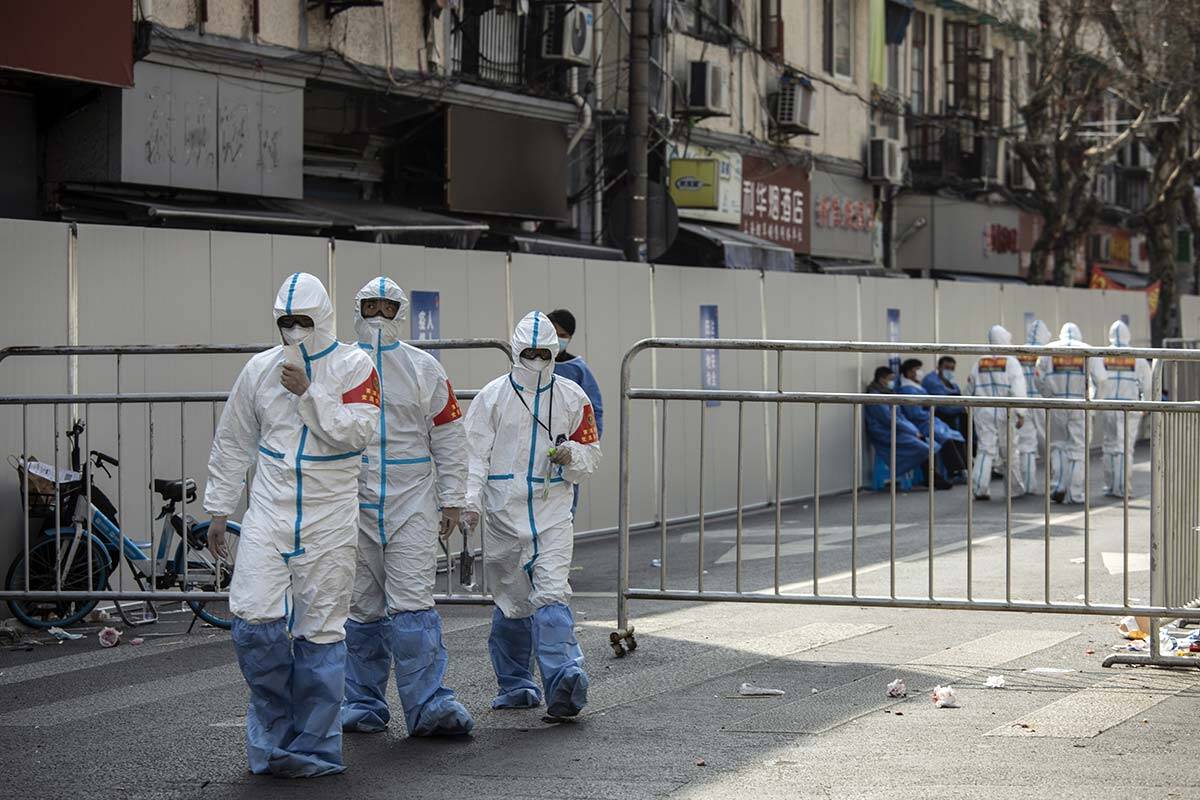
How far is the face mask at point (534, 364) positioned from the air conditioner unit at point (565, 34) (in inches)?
559

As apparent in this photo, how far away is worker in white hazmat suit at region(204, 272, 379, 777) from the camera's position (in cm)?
679

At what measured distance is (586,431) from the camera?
8.25m

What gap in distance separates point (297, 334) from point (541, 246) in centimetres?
1440

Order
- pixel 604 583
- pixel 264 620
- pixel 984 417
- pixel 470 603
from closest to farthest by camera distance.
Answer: pixel 264 620 < pixel 470 603 < pixel 604 583 < pixel 984 417

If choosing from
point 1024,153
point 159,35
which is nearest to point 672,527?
point 159,35

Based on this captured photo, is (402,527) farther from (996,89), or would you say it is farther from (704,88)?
(996,89)

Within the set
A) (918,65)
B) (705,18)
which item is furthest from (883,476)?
(918,65)

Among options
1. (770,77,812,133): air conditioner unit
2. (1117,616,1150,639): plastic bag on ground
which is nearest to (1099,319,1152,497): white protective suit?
(1117,616,1150,639): plastic bag on ground

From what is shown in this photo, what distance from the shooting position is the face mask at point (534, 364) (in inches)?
321

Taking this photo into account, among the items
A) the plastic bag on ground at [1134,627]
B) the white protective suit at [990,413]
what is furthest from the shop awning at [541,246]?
the plastic bag on ground at [1134,627]

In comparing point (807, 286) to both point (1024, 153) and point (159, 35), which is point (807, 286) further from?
point (1024, 153)

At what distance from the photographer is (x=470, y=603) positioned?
34.1 ft

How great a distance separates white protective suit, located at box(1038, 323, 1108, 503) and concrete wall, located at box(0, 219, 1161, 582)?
2.43 metres

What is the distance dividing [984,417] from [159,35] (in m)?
9.26
